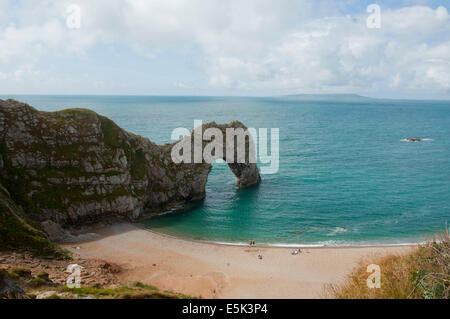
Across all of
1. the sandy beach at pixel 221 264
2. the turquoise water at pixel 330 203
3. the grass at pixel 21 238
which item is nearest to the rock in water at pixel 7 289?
the grass at pixel 21 238

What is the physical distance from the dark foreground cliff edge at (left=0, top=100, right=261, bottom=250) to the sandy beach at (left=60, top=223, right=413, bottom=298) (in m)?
4.62

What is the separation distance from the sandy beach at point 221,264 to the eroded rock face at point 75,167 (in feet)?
15.2

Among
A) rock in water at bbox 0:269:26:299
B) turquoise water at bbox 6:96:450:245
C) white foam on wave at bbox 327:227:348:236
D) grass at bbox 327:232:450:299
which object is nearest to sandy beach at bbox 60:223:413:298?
turquoise water at bbox 6:96:450:245

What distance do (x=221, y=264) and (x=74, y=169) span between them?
76.6 ft

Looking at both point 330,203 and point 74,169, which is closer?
point 74,169

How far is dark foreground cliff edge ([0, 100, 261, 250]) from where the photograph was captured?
36250 millimetres

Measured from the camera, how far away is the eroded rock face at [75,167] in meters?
36.5

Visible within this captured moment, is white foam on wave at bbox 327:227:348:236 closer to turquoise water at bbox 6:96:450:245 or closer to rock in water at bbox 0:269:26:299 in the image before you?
turquoise water at bbox 6:96:450:245

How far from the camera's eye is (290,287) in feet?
91.6

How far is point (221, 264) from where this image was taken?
3192 centimetres

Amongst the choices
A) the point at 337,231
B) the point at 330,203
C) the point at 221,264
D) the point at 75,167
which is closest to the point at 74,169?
the point at 75,167

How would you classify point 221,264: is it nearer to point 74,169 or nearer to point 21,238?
point 21,238

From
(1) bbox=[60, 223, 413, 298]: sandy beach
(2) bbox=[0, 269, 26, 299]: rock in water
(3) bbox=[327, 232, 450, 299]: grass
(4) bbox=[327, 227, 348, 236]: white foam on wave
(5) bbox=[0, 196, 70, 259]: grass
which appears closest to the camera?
(3) bbox=[327, 232, 450, 299]: grass
